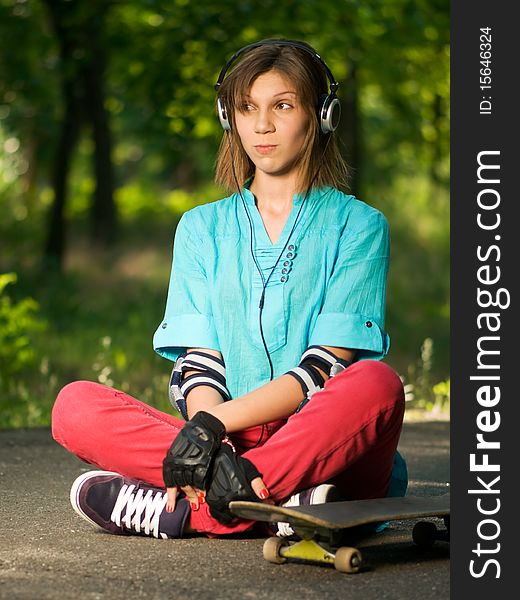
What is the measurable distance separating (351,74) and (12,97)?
599 cm

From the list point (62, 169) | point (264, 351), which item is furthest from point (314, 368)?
point (62, 169)

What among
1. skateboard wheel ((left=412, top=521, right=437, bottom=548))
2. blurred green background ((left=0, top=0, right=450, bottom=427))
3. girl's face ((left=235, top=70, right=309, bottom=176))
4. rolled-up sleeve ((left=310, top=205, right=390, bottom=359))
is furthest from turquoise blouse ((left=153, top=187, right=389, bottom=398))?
blurred green background ((left=0, top=0, right=450, bottom=427))

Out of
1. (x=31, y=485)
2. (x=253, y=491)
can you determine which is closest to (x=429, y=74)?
(x=31, y=485)

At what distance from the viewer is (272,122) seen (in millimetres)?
4434

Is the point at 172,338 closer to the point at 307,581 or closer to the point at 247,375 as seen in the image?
the point at 247,375

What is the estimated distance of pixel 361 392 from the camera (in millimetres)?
3949

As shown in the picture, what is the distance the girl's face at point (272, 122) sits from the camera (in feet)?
14.5

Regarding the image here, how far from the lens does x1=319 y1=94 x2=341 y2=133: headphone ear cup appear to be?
4445mm

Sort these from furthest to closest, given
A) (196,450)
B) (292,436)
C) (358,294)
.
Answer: (358,294) → (292,436) → (196,450)

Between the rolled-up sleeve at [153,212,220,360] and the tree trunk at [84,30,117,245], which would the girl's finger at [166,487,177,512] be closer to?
the rolled-up sleeve at [153,212,220,360]

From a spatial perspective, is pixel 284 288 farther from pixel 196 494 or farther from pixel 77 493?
pixel 77 493

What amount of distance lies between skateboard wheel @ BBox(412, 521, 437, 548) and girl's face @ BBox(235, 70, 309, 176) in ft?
4.39

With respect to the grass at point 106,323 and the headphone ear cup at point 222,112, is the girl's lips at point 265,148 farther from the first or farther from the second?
the grass at point 106,323

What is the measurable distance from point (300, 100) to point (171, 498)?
1.44 meters
